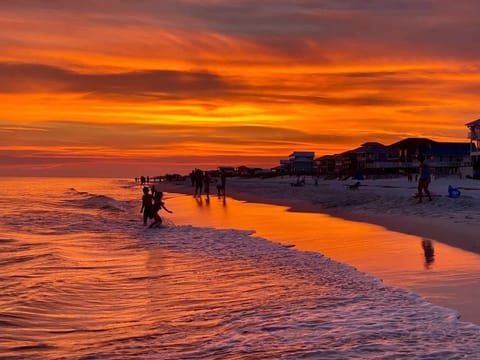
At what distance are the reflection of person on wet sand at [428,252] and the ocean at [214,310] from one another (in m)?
1.76

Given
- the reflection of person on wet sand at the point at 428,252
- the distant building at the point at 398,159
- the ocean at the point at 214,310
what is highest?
the distant building at the point at 398,159

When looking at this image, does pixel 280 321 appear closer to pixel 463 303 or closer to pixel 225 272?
pixel 463 303

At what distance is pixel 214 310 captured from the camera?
7992 mm

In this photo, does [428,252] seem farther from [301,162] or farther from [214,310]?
[301,162]

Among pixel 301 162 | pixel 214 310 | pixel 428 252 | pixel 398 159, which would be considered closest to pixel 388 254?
pixel 428 252

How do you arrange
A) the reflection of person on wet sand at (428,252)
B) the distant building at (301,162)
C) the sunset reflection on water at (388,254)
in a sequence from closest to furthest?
1. the sunset reflection on water at (388,254)
2. the reflection of person on wet sand at (428,252)
3. the distant building at (301,162)

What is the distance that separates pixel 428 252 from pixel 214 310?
6.74 m

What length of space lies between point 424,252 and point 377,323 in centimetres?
633

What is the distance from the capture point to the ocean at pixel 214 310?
620cm

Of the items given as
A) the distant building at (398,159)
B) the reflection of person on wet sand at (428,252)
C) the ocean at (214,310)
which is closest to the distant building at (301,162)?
the distant building at (398,159)

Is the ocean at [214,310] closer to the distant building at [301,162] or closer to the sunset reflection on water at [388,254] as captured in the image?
the sunset reflection on water at [388,254]

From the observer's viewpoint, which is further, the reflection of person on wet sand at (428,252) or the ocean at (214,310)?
the reflection of person on wet sand at (428,252)

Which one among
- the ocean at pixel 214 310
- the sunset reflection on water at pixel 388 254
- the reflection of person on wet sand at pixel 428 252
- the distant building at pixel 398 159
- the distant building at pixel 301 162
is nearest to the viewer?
the ocean at pixel 214 310

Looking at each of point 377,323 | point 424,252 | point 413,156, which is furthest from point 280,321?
point 413,156
